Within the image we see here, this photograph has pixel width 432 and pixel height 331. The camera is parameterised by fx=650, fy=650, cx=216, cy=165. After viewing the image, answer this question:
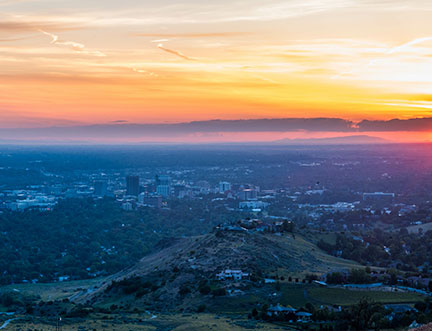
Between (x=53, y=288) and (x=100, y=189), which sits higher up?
(x=100, y=189)

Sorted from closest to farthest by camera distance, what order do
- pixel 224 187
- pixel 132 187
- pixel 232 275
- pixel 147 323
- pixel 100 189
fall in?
pixel 147 323 → pixel 232 275 → pixel 100 189 → pixel 132 187 → pixel 224 187

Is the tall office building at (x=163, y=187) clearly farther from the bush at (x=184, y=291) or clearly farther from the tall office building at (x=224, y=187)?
the bush at (x=184, y=291)

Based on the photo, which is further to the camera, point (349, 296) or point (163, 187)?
point (163, 187)

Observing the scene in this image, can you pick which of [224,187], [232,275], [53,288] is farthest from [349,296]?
[224,187]

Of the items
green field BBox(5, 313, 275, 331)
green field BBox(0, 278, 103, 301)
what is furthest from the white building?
green field BBox(0, 278, 103, 301)

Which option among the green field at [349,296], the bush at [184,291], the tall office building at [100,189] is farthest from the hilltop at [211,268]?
the tall office building at [100,189]

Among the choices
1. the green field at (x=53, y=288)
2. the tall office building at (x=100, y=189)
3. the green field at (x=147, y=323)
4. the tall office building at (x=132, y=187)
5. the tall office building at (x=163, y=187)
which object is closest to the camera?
the green field at (x=147, y=323)

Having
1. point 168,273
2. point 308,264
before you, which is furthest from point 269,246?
point 168,273

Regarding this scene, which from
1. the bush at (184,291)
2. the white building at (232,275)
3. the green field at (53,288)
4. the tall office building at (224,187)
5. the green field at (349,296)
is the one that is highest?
the white building at (232,275)

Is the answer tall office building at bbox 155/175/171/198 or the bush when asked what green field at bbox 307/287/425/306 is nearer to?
the bush

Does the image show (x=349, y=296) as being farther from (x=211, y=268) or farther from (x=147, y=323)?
(x=147, y=323)
